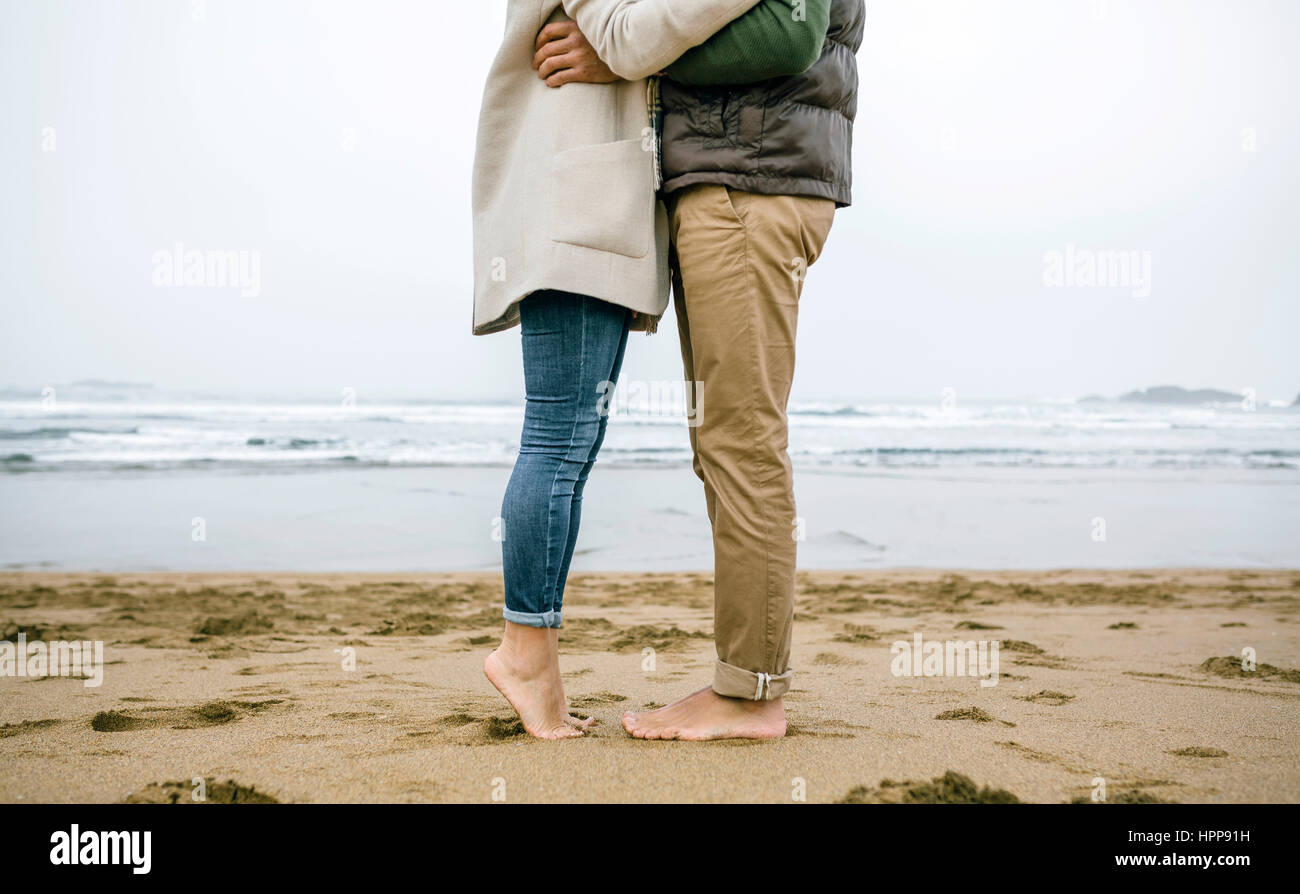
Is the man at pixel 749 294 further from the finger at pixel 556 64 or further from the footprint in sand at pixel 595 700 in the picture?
the footprint in sand at pixel 595 700

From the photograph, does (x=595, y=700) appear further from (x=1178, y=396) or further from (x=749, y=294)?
(x=1178, y=396)

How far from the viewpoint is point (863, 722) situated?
1953mm

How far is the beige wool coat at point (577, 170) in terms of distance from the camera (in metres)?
1.59

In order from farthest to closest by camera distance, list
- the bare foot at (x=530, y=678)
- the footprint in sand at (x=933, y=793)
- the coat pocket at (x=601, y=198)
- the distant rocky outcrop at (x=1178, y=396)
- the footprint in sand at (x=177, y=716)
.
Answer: the distant rocky outcrop at (x=1178, y=396)
the footprint in sand at (x=177, y=716)
the bare foot at (x=530, y=678)
the coat pocket at (x=601, y=198)
the footprint in sand at (x=933, y=793)

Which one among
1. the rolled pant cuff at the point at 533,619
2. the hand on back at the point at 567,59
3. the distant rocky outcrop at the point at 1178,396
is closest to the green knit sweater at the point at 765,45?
the hand on back at the point at 567,59

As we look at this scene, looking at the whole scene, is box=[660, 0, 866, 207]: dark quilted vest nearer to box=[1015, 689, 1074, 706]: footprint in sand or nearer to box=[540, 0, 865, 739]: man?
box=[540, 0, 865, 739]: man

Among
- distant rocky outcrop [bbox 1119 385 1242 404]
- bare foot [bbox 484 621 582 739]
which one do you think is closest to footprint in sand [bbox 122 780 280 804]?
bare foot [bbox 484 621 582 739]

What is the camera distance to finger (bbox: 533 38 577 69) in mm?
1697

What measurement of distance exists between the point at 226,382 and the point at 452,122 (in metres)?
7.79

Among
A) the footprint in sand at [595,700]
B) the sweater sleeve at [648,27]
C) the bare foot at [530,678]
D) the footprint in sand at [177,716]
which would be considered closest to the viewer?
the sweater sleeve at [648,27]

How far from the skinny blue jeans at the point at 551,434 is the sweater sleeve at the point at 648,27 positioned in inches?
17.5
